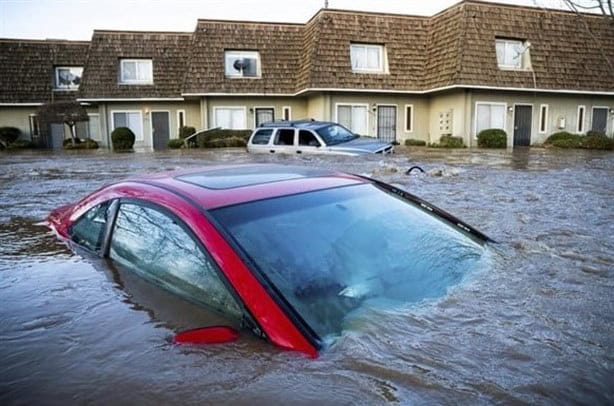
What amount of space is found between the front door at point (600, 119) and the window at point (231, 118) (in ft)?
54.9

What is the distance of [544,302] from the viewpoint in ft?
9.53

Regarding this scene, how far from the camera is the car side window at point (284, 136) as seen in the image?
49.6 feet

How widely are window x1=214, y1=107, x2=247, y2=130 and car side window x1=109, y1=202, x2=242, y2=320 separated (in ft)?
74.2

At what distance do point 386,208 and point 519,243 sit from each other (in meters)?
1.62

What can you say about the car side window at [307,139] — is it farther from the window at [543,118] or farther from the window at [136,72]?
the window at [136,72]

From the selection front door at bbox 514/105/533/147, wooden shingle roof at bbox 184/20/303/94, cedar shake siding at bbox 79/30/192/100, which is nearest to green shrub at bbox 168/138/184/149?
wooden shingle roof at bbox 184/20/303/94

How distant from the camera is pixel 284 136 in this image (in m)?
15.3

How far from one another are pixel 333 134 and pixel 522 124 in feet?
42.5

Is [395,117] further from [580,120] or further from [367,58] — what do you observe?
[580,120]

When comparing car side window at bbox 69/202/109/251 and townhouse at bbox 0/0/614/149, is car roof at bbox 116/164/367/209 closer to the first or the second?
car side window at bbox 69/202/109/251

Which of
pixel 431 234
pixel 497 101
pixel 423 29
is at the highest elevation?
pixel 423 29

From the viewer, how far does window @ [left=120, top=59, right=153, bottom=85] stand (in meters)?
27.2

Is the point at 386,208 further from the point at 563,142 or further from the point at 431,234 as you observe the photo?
the point at 563,142

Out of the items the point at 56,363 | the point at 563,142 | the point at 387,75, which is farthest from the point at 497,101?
the point at 56,363
